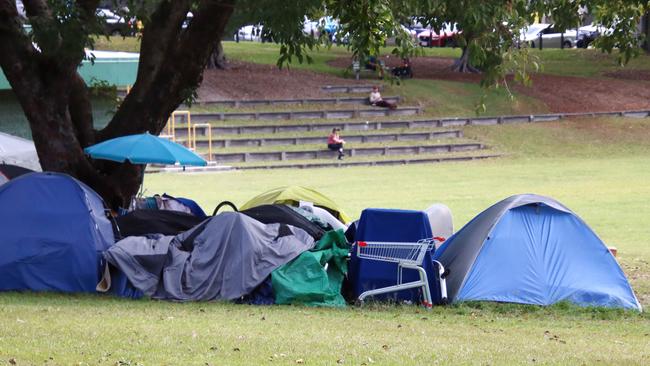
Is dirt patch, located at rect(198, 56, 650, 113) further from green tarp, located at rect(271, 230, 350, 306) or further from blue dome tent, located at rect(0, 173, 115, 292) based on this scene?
green tarp, located at rect(271, 230, 350, 306)

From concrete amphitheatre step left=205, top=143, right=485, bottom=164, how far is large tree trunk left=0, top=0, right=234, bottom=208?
799 inches

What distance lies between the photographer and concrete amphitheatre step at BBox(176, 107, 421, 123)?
3972cm

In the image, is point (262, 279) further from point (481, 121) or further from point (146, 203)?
point (481, 121)

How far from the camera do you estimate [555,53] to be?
61594 millimetres

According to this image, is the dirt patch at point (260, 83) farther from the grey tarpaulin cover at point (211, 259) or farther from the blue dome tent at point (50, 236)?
the grey tarpaulin cover at point (211, 259)

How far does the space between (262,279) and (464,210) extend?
12.0 metres

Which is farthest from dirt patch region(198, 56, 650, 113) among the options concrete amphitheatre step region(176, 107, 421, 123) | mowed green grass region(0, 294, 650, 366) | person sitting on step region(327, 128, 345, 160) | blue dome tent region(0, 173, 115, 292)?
mowed green grass region(0, 294, 650, 366)

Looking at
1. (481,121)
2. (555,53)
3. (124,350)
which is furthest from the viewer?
(555,53)

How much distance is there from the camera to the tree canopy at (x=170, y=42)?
1162 cm

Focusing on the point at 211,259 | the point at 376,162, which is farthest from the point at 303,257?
the point at 376,162

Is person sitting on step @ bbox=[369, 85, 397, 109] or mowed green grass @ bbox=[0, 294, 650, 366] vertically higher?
mowed green grass @ bbox=[0, 294, 650, 366]

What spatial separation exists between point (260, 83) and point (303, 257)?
35328 millimetres

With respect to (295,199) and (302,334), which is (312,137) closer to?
(295,199)

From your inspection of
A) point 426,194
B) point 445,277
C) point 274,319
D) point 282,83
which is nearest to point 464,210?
point 426,194
